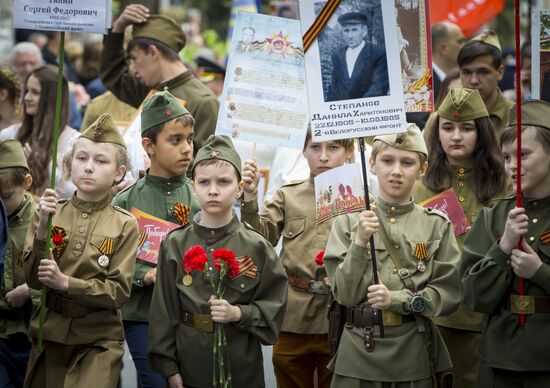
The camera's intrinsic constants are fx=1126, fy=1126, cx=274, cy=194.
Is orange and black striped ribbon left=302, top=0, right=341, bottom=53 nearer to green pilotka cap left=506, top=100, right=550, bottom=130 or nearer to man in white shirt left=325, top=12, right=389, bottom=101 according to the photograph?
man in white shirt left=325, top=12, right=389, bottom=101

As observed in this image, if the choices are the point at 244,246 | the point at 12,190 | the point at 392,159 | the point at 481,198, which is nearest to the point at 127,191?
the point at 12,190

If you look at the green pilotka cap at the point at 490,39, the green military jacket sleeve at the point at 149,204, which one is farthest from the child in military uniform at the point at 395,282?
the green pilotka cap at the point at 490,39

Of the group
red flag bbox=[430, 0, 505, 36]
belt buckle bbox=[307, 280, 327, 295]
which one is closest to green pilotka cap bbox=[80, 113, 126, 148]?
belt buckle bbox=[307, 280, 327, 295]

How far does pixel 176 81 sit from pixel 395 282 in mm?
3603

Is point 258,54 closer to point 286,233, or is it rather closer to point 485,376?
point 286,233

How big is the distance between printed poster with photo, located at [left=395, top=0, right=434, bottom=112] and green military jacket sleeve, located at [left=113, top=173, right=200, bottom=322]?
5.36 ft

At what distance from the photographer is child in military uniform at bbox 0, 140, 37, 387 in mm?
7673

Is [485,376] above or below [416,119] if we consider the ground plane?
below

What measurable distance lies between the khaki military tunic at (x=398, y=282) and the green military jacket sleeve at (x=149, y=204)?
1263 millimetres

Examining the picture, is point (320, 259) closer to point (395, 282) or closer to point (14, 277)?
point (395, 282)

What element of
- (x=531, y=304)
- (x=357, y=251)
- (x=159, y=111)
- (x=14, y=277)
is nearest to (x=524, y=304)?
(x=531, y=304)

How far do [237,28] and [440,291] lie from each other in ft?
8.61

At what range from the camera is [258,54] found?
26.6 feet

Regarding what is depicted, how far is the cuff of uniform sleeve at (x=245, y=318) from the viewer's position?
6574 millimetres
